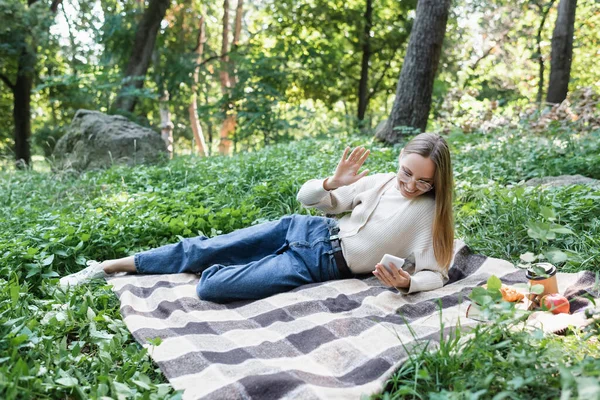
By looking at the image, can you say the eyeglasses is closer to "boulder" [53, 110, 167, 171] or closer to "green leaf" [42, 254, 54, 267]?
"green leaf" [42, 254, 54, 267]

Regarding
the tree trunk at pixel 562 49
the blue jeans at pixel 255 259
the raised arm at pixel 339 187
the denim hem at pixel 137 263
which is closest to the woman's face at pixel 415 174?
the raised arm at pixel 339 187

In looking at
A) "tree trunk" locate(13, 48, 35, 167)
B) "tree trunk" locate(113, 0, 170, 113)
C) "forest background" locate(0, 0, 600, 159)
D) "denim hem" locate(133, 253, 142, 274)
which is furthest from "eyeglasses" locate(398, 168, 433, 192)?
"tree trunk" locate(13, 48, 35, 167)

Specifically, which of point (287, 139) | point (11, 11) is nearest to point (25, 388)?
point (287, 139)

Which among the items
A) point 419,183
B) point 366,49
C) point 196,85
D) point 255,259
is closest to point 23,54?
point 196,85

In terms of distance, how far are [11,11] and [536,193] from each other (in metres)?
9.47

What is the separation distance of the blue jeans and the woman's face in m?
0.57

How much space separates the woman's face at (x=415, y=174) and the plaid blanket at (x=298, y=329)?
0.47 metres

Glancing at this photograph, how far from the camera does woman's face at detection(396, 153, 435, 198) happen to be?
→ 9.79ft

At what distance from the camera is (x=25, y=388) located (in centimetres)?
191

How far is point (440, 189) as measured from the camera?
9.83 feet

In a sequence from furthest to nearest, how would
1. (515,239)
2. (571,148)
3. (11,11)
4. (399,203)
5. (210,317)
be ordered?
1. (11,11)
2. (571,148)
3. (515,239)
4. (399,203)
5. (210,317)

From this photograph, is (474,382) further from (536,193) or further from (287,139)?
(287,139)

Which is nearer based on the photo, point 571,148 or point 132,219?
point 132,219

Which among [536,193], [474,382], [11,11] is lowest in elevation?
[474,382]
